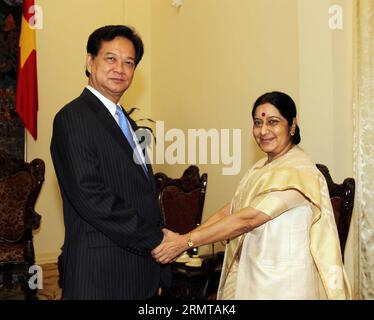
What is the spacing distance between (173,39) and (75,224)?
367 cm

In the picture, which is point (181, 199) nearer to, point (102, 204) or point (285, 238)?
point (285, 238)

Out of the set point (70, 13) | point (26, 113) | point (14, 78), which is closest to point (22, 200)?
point (26, 113)

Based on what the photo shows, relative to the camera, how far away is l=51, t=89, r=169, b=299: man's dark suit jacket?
1.43m

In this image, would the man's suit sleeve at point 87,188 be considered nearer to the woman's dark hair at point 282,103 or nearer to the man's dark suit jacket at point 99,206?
the man's dark suit jacket at point 99,206

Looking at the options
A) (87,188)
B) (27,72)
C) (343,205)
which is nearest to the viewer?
(87,188)

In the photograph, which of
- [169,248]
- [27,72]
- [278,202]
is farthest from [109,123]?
[27,72]

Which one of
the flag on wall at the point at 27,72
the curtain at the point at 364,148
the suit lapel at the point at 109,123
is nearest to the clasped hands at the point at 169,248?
the suit lapel at the point at 109,123

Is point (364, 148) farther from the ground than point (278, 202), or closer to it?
farther from the ground

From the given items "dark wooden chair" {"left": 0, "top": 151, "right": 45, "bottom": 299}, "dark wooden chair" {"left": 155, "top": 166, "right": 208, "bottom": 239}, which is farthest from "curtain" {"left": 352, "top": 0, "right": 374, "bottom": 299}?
"dark wooden chair" {"left": 0, "top": 151, "right": 45, "bottom": 299}

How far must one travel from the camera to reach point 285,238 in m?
1.76

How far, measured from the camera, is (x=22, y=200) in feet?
11.6

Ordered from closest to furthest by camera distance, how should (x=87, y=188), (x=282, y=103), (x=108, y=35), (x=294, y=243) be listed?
(x=87, y=188) < (x=108, y=35) < (x=294, y=243) < (x=282, y=103)

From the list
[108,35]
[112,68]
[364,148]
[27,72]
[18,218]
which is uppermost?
[27,72]

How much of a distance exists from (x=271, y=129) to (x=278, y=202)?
0.34 meters
